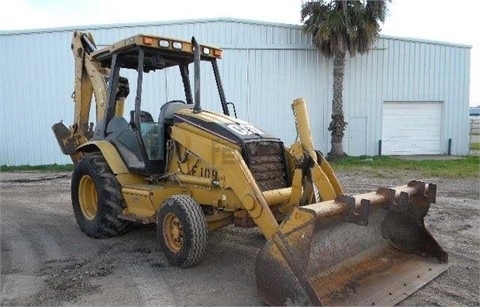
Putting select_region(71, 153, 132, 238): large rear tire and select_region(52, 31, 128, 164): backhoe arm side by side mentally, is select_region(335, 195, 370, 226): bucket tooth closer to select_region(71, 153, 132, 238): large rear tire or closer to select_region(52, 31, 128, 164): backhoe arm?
select_region(71, 153, 132, 238): large rear tire

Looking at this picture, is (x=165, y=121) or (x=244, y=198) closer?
(x=244, y=198)

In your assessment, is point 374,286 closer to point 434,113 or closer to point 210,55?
point 210,55

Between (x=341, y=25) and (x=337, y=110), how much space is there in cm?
290

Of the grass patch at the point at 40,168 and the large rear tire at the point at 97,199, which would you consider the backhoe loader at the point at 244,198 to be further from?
the grass patch at the point at 40,168

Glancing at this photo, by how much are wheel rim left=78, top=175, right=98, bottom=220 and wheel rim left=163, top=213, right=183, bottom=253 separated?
2.07 meters

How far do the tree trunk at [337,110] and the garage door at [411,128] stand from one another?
223 centimetres

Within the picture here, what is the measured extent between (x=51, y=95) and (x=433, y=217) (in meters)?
13.1

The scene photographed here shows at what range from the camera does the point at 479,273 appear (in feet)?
15.9

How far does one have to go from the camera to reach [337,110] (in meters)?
15.8

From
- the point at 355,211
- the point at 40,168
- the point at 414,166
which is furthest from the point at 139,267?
the point at 40,168

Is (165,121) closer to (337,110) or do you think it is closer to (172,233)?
(172,233)

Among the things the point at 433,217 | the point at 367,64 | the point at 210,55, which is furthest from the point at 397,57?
the point at 210,55

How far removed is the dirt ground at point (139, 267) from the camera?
425 cm

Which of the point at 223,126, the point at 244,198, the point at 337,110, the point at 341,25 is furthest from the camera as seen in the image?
the point at 337,110
